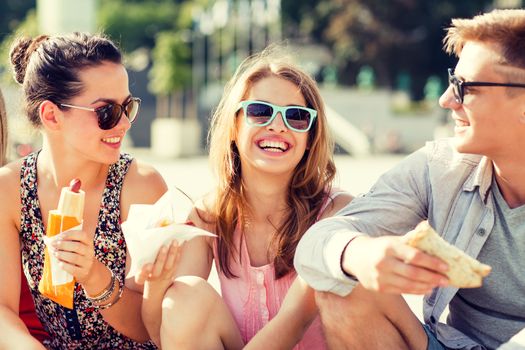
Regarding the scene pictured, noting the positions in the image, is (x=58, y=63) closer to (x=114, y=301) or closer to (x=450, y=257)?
(x=114, y=301)

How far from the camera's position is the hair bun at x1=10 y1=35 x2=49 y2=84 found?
3801mm

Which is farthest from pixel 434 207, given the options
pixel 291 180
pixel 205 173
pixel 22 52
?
pixel 205 173

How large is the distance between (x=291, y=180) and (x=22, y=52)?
1457 mm

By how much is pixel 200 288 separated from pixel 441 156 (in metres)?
1.16

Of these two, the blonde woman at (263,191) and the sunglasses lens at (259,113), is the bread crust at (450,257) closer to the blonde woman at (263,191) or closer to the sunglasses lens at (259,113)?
the blonde woman at (263,191)

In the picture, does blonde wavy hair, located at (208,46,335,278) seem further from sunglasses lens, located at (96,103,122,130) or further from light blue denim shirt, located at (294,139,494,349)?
sunglasses lens, located at (96,103,122,130)

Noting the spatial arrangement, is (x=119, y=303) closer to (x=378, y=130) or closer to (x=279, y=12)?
(x=378, y=130)

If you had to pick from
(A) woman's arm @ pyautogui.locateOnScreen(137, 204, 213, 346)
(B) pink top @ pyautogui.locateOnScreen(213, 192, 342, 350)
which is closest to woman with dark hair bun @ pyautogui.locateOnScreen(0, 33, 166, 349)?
(A) woman's arm @ pyautogui.locateOnScreen(137, 204, 213, 346)

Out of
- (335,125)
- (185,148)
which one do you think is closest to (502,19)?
(185,148)

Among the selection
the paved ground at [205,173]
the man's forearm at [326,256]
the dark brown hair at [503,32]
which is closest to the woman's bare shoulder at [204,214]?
the man's forearm at [326,256]

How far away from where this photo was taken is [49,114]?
371 centimetres

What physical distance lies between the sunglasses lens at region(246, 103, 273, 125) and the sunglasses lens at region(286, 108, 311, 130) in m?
0.09

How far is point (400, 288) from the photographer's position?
2.57 meters

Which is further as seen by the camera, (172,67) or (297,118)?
(172,67)
